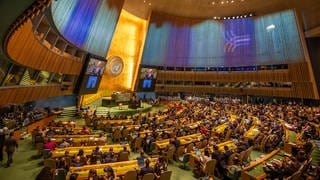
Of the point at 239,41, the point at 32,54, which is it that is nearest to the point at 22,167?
the point at 32,54

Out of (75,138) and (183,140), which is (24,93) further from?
(183,140)

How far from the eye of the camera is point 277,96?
25.2m

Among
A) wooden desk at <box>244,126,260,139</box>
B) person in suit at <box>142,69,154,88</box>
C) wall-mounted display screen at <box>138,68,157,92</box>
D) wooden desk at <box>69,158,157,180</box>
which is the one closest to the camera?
wooden desk at <box>69,158,157,180</box>

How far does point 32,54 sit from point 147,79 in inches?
782

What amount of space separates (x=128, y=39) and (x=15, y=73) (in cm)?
1989

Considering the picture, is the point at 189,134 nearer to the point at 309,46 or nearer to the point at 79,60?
the point at 79,60

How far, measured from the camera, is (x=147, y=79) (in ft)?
97.5

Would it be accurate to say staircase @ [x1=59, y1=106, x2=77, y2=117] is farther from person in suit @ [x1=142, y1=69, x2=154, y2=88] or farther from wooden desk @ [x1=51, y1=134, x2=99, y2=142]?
person in suit @ [x1=142, y1=69, x2=154, y2=88]

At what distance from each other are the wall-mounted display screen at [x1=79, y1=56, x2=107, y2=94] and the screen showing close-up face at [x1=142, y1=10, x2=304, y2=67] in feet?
31.7

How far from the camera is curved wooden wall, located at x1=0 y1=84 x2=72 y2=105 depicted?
9.62 meters

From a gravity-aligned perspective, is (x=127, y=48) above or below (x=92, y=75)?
above

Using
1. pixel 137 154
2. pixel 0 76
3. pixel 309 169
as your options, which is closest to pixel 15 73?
pixel 0 76

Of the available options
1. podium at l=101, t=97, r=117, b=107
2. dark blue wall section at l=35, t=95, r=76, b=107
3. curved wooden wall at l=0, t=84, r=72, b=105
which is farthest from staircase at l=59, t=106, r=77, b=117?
podium at l=101, t=97, r=117, b=107

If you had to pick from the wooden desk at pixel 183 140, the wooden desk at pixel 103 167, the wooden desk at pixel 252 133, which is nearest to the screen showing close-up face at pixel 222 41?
the wooden desk at pixel 252 133
